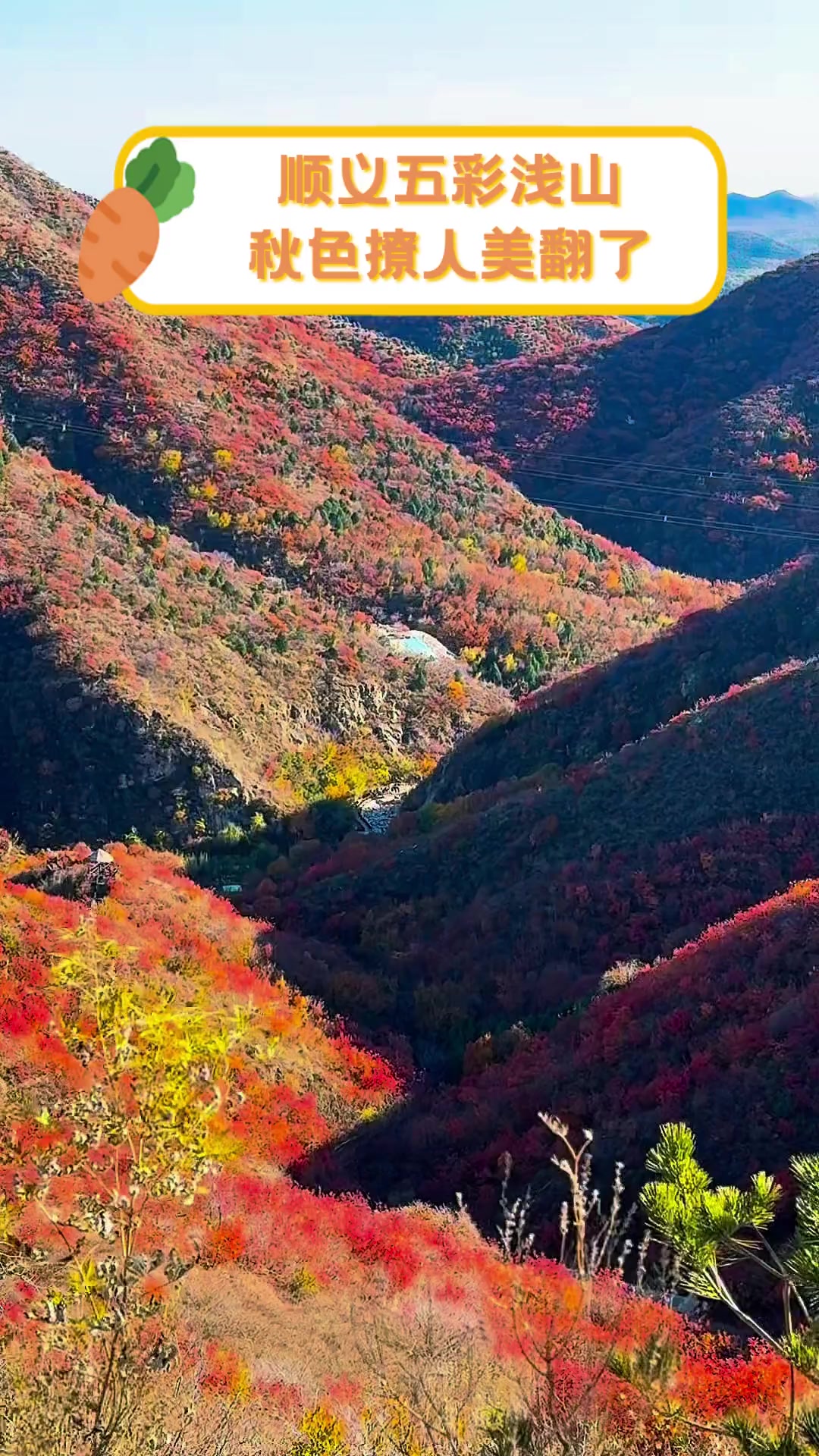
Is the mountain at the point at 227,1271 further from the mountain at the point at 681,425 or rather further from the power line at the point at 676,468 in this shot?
the power line at the point at 676,468

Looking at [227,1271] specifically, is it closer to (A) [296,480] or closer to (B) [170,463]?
(B) [170,463]

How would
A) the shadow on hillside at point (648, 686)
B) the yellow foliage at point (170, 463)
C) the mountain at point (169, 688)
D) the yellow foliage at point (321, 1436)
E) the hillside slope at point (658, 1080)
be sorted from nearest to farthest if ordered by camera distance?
1. the yellow foliage at point (321, 1436)
2. the hillside slope at point (658, 1080)
3. the shadow on hillside at point (648, 686)
4. the mountain at point (169, 688)
5. the yellow foliage at point (170, 463)

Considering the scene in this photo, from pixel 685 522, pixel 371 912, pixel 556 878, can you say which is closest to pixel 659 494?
pixel 685 522

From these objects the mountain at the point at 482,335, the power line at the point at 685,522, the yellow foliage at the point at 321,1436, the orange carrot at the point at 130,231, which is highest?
the mountain at the point at 482,335

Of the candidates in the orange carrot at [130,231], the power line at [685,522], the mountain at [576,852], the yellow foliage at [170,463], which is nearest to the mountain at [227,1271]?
the mountain at [576,852]

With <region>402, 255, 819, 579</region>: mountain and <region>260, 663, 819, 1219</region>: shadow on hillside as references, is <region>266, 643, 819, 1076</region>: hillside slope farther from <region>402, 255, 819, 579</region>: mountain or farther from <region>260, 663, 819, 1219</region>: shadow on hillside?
<region>402, 255, 819, 579</region>: mountain

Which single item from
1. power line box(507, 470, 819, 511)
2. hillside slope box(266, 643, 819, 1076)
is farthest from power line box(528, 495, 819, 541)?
hillside slope box(266, 643, 819, 1076)

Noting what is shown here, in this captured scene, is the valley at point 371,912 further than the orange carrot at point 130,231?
No
